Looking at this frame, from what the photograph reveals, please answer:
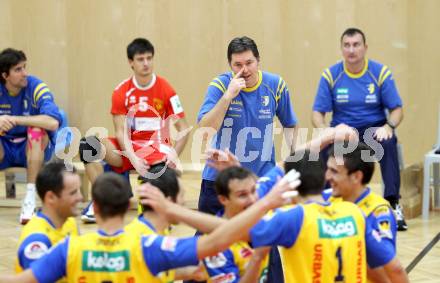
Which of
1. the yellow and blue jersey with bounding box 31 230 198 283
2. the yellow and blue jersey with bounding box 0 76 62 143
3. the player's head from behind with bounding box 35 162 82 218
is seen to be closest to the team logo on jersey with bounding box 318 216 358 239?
the yellow and blue jersey with bounding box 31 230 198 283

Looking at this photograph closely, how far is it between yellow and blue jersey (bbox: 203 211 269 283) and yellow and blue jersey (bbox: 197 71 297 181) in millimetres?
1854

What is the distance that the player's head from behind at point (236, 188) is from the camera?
4230 mm

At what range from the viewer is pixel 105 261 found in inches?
146

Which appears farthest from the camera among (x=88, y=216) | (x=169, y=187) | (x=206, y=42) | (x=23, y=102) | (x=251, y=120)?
(x=206, y=42)

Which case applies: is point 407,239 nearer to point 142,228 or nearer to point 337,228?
point 337,228

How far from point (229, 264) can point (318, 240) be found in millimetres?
527

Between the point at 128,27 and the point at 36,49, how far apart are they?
1.22 metres

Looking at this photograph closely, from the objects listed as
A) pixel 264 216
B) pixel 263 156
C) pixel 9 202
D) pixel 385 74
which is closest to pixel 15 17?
pixel 9 202

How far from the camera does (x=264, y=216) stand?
4027mm

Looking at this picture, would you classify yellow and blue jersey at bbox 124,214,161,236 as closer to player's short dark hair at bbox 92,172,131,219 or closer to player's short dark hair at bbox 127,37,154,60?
player's short dark hair at bbox 92,172,131,219

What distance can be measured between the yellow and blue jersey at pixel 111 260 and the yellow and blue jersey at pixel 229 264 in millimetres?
637

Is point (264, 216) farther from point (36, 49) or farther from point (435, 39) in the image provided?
point (36, 49)

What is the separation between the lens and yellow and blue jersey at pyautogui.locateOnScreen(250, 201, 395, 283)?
158 inches

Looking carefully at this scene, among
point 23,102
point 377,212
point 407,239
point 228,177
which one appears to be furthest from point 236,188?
point 23,102
